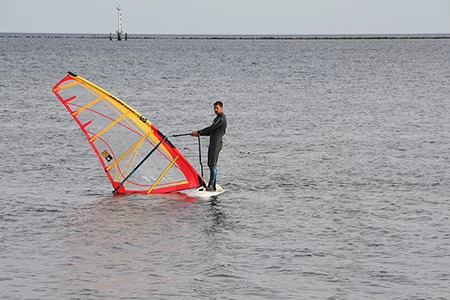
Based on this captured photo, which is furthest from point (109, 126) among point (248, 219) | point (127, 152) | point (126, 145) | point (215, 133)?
point (248, 219)

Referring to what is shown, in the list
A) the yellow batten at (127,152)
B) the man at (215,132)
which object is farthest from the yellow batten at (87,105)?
the man at (215,132)

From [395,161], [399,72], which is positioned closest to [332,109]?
[395,161]

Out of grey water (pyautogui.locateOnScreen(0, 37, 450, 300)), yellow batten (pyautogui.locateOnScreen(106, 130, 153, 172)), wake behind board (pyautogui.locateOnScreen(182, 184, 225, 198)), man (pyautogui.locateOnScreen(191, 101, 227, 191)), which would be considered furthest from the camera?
yellow batten (pyautogui.locateOnScreen(106, 130, 153, 172))

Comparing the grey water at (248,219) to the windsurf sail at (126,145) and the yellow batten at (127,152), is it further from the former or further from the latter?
the yellow batten at (127,152)

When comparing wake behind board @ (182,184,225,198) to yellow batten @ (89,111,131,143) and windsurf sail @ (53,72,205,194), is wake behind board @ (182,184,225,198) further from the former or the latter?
yellow batten @ (89,111,131,143)

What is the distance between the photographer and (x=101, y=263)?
1323 cm

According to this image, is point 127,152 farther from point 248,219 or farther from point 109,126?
point 248,219

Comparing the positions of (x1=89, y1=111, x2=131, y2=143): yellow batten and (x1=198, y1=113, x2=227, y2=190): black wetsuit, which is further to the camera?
(x1=89, y1=111, x2=131, y2=143): yellow batten

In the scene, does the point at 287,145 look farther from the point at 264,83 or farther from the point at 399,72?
the point at 399,72

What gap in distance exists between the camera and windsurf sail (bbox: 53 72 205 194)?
1819 centimetres

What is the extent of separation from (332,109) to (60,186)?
24.0 metres

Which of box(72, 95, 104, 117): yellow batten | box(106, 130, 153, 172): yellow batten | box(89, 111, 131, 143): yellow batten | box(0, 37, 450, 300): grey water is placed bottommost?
box(0, 37, 450, 300): grey water

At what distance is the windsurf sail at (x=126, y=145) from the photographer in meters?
18.2

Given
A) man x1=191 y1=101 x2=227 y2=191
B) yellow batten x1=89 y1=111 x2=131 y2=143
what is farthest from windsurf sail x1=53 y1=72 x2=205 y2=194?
man x1=191 y1=101 x2=227 y2=191
